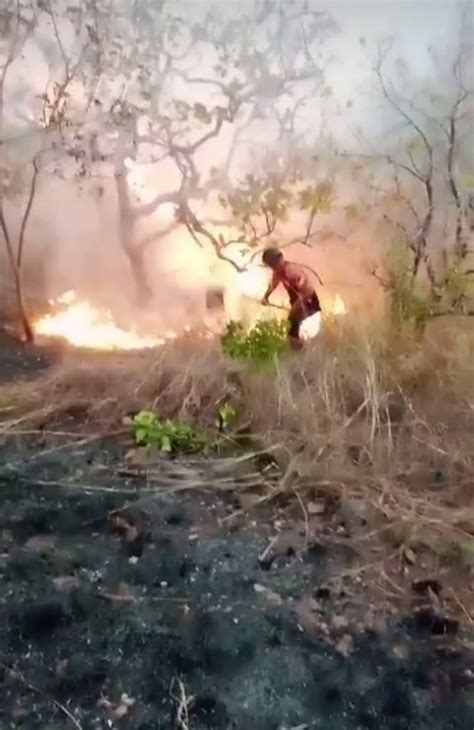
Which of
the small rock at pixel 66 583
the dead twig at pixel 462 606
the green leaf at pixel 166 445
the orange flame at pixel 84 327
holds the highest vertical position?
the orange flame at pixel 84 327

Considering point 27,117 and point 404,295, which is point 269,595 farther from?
point 27,117

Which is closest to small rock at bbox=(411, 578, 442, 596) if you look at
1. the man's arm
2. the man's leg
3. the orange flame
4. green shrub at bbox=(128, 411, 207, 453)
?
green shrub at bbox=(128, 411, 207, 453)

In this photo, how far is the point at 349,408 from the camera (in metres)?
2.34

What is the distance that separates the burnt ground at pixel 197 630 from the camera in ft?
4.66

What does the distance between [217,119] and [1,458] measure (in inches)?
68.8

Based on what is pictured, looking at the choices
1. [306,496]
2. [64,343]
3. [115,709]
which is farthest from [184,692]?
[64,343]

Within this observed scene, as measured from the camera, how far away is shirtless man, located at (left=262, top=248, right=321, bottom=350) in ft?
9.83

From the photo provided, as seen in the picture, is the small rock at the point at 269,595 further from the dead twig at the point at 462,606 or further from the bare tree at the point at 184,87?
the bare tree at the point at 184,87

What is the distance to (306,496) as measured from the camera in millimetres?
2055

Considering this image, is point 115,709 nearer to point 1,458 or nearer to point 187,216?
point 1,458

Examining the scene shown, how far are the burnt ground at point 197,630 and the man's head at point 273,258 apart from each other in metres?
1.32

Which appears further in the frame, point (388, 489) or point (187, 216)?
point (187, 216)

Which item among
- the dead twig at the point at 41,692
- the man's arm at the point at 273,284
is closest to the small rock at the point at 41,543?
the dead twig at the point at 41,692

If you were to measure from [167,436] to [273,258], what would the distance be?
3.69 feet
